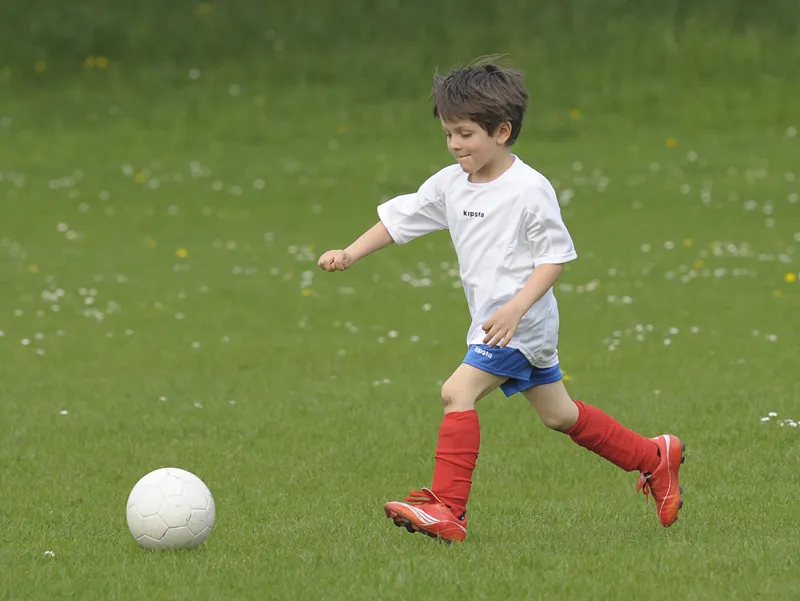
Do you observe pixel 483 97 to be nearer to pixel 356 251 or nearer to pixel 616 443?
pixel 356 251

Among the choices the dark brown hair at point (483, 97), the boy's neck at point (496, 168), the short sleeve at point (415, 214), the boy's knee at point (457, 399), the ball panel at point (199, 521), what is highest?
the dark brown hair at point (483, 97)

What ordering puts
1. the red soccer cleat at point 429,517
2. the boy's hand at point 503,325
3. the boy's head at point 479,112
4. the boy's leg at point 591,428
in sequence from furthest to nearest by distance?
the boy's leg at point 591,428
the boy's head at point 479,112
the red soccer cleat at point 429,517
the boy's hand at point 503,325

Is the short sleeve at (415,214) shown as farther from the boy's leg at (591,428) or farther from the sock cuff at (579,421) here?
the sock cuff at (579,421)

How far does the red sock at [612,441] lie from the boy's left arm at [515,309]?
35.1 inches

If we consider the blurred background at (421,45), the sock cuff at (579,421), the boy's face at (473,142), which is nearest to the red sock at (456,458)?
the sock cuff at (579,421)

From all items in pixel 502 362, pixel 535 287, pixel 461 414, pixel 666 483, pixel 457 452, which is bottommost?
pixel 666 483

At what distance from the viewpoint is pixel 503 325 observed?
609 centimetres

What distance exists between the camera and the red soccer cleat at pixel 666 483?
6.80m

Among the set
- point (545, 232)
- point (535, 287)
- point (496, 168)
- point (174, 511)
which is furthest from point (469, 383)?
point (174, 511)

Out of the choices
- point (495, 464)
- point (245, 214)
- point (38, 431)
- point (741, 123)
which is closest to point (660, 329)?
point (495, 464)

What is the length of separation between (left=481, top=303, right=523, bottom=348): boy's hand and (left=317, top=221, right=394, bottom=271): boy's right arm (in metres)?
0.70

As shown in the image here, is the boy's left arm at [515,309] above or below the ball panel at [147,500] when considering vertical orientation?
above

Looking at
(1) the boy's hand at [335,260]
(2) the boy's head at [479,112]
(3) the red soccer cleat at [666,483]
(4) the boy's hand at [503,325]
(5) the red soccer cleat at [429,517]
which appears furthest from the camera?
(3) the red soccer cleat at [666,483]

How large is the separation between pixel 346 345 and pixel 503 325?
705 cm
